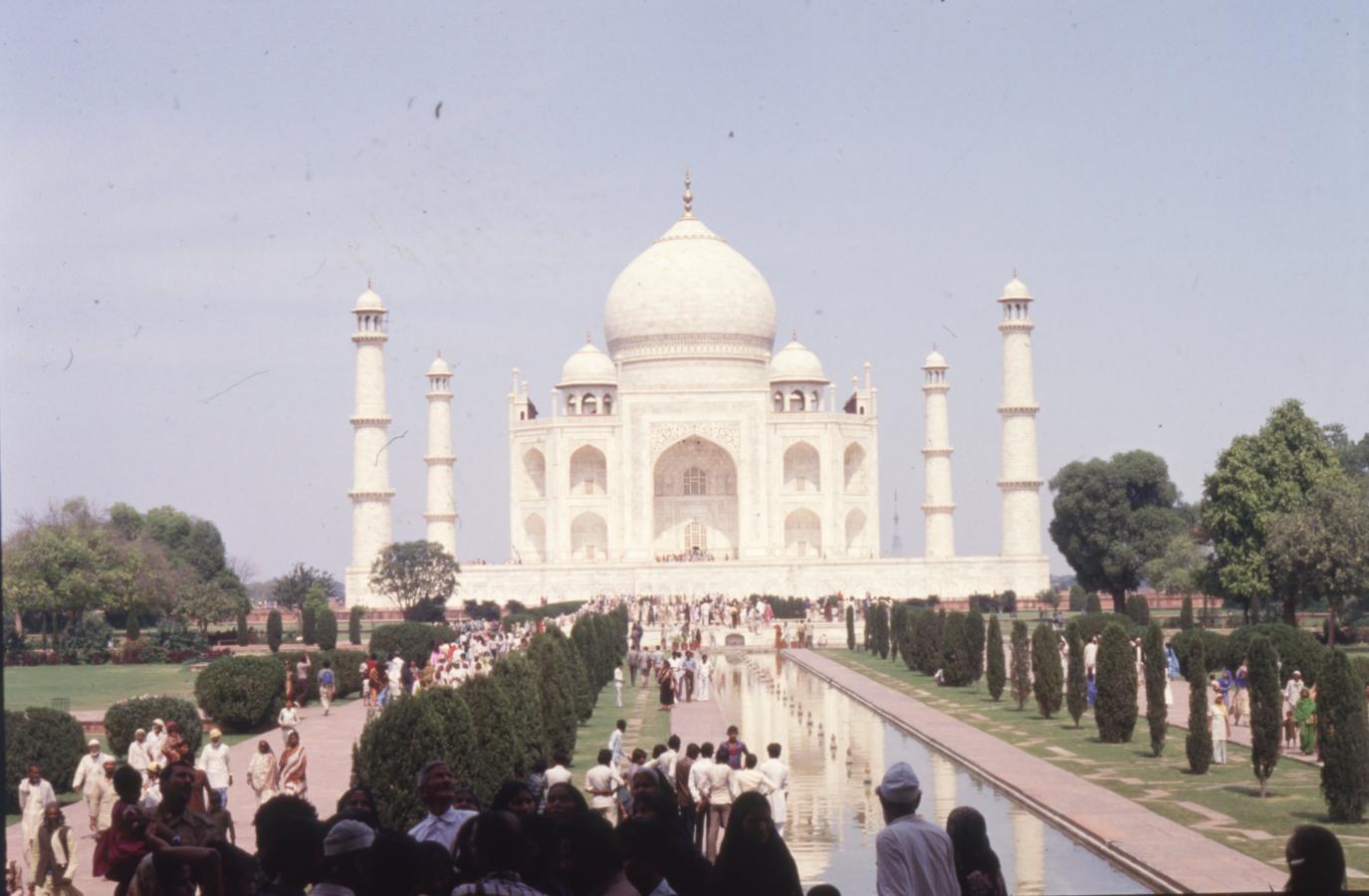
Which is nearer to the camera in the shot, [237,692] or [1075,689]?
[1075,689]

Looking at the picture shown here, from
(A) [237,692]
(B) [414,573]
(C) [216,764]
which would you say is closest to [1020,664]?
(A) [237,692]

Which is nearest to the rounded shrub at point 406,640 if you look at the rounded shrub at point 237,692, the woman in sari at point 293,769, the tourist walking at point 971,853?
the rounded shrub at point 237,692

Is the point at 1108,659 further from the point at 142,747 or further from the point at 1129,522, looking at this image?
the point at 1129,522

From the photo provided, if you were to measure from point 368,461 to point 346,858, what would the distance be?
36414 millimetres

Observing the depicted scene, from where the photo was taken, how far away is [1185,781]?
38.7 feet

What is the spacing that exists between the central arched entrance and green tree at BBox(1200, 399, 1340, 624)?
16.0 metres

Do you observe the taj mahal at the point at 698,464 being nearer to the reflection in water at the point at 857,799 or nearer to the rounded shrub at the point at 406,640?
the rounded shrub at the point at 406,640

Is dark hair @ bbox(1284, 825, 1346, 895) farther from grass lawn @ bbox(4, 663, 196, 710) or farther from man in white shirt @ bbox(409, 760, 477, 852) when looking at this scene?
grass lawn @ bbox(4, 663, 196, 710)

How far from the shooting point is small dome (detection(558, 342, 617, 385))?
44.7m

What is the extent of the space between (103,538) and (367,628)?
605 centimetres

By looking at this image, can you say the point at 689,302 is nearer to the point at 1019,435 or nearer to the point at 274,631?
→ the point at 1019,435

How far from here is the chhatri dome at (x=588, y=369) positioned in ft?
147

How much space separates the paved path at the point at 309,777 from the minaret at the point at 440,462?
2172 cm

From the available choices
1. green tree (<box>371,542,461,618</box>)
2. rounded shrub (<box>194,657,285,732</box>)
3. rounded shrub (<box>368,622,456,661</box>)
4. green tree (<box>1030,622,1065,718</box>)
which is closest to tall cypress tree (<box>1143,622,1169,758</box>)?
green tree (<box>1030,622,1065,718</box>)
